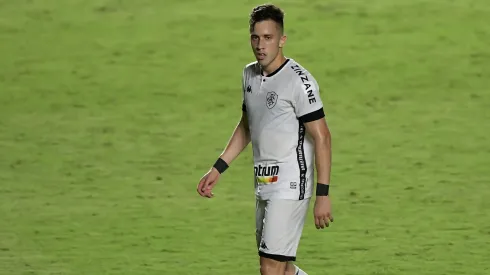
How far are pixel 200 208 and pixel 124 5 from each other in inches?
161

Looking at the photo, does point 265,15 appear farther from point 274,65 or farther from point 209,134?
point 209,134

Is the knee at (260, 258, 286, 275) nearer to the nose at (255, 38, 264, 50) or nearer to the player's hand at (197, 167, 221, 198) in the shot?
the player's hand at (197, 167, 221, 198)

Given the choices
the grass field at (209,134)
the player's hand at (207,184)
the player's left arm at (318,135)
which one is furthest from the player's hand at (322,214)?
the grass field at (209,134)

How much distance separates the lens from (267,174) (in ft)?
17.7

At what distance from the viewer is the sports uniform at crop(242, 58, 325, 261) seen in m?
5.31

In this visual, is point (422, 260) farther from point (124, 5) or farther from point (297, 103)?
point (124, 5)

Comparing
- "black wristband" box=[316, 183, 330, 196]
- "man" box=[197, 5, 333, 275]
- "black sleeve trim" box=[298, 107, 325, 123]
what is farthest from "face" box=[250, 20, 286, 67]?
"black wristband" box=[316, 183, 330, 196]

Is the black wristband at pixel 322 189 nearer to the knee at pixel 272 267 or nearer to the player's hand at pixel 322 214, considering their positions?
the player's hand at pixel 322 214

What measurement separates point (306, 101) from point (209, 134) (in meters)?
4.36

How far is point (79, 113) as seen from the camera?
10055 mm

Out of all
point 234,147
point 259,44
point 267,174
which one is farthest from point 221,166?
point 259,44

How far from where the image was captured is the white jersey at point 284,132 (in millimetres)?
5293

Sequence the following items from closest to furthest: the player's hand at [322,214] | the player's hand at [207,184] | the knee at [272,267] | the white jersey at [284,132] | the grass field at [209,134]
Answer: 1. the player's hand at [322,214]
2. the white jersey at [284,132]
3. the knee at [272,267]
4. the player's hand at [207,184]
5. the grass field at [209,134]

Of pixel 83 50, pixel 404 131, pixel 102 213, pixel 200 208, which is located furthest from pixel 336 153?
pixel 83 50
